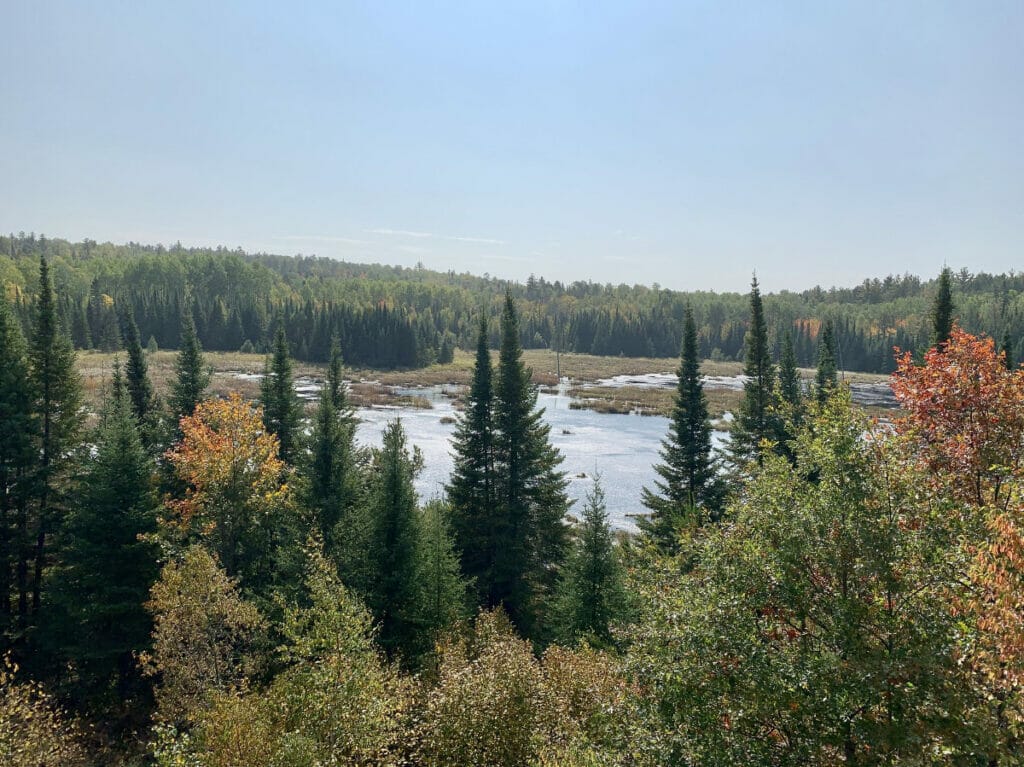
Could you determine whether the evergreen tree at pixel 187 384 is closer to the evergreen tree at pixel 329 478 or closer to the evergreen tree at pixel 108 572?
the evergreen tree at pixel 108 572

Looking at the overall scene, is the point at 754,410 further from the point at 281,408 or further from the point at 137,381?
the point at 137,381

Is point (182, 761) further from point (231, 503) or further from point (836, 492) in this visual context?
point (231, 503)

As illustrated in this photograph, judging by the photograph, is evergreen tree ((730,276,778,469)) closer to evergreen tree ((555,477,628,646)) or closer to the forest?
the forest

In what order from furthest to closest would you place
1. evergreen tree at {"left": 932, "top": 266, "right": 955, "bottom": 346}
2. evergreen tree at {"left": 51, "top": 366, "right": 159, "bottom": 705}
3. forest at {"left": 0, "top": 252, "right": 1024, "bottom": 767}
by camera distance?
evergreen tree at {"left": 932, "top": 266, "right": 955, "bottom": 346} → evergreen tree at {"left": 51, "top": 366, "right": 159, "bottom": 705} → forest at {"left": 0, "top": 252, "right": 1024, "bottom": 767}

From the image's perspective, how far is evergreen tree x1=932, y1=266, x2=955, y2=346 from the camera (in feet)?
120

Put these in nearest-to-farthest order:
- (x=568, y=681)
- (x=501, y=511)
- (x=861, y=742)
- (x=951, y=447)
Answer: (x=861, y=742) < (x=568, y=681) < (x=951, y=447) < (x=501, y=511)

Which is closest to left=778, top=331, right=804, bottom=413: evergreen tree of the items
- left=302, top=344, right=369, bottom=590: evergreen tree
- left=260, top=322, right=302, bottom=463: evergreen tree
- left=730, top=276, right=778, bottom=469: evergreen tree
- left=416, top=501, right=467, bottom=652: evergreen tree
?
left=730, top=276, right=778, bottom=469: evergreen tree

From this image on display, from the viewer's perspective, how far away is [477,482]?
33969mm

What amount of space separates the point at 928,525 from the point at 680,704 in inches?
211

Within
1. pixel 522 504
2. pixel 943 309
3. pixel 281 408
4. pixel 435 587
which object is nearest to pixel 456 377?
pixel 281 408

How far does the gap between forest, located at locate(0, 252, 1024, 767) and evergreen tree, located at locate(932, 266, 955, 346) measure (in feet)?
0.63

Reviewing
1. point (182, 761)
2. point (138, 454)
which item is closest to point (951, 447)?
point (182, 761)

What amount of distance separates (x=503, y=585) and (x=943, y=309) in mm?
29456

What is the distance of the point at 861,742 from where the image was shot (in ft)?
32.8
